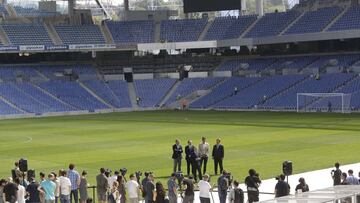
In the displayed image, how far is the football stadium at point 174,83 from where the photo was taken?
39656 millimetres

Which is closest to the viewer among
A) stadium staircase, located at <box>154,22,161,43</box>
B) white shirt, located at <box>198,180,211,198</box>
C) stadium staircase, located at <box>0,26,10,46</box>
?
white shirt, located at <box>198,180,211,198</box>

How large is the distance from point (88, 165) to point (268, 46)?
57375 millimetres

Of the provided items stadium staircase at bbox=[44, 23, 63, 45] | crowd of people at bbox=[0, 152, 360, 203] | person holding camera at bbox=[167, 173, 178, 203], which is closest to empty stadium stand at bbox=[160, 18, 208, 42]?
stadium staircase at bbox=[44, 23, 63, 45]

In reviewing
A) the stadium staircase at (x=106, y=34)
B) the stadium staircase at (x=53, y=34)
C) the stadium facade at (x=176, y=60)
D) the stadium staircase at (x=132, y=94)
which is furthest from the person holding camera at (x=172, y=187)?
the stadium staircase at (x=106, y=34)

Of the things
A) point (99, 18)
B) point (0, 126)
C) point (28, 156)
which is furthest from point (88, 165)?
point (99, 18)

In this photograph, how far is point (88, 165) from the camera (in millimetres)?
33375

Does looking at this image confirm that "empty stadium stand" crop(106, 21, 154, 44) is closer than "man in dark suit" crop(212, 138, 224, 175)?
No

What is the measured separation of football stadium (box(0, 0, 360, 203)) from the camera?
3966cm

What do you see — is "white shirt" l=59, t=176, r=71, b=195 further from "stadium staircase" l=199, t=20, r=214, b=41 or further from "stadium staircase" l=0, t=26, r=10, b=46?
"stadium staircase" l=199, t=20, r=214, b=41

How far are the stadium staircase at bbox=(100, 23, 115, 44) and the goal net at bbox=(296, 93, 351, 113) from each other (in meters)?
28.2

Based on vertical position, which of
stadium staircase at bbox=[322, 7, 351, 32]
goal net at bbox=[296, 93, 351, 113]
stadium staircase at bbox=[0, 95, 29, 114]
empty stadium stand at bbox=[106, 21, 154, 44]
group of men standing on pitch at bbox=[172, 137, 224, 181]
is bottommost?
group of men standing on pitch at bbox=[172, 137, 224, 181]

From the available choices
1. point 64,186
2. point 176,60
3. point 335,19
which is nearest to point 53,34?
point 176,60

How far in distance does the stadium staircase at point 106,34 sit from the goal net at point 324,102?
28186 millimetres

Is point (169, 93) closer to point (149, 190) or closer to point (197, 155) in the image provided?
point (197, 155)
